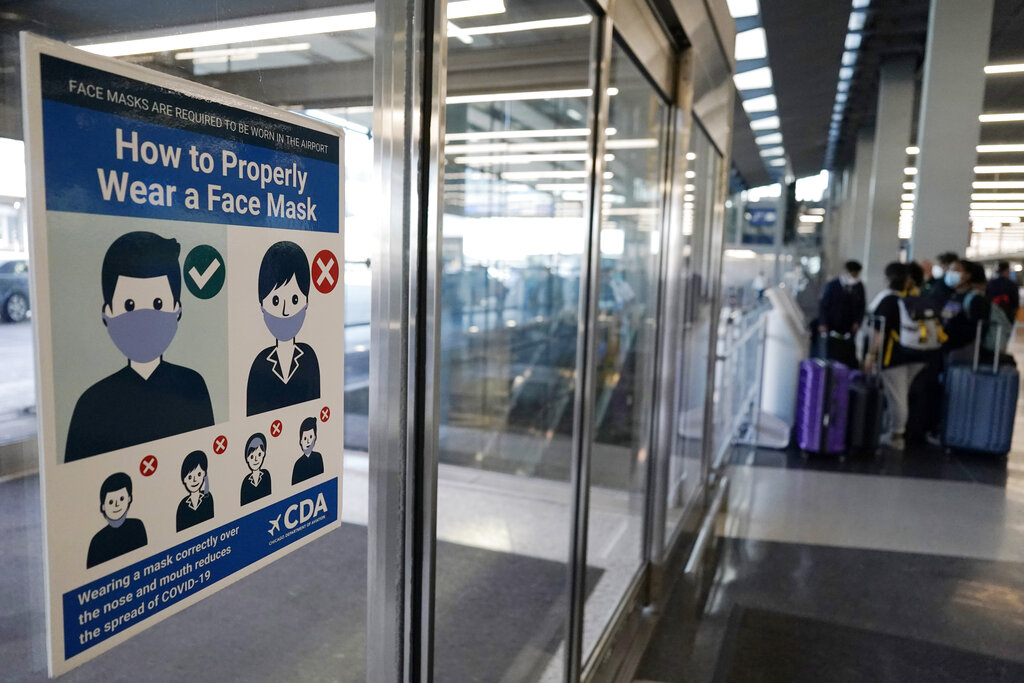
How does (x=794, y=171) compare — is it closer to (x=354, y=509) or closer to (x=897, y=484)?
(x=897, y=484)

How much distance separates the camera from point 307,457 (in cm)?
106

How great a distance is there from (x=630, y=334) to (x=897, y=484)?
236 centimetres

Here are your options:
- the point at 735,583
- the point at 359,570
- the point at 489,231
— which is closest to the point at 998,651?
the point at 735,583

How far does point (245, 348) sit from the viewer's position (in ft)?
3.00

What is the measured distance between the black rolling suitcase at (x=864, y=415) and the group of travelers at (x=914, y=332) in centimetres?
40

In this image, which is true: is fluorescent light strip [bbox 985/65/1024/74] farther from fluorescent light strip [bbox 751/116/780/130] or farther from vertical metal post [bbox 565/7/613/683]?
vertical metal post [bbox 565/7/613/683]

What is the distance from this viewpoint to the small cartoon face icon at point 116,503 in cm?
75

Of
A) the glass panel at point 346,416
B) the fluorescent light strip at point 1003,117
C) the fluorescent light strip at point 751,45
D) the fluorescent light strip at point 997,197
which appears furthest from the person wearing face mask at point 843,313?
the fluorescent light strip at point 997,197

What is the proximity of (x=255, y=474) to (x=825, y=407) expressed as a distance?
6.13 metres

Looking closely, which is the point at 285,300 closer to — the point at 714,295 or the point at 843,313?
the point at 714,295

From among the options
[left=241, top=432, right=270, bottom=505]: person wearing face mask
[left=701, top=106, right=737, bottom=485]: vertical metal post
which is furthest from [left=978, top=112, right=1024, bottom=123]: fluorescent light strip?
[left=241, top=432, right=270, bottom=505]: person wearing face mask

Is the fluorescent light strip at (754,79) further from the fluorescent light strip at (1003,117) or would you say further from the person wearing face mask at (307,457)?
the person wearing face mask at (307,457)

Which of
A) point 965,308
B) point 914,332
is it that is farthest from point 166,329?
point 965,308

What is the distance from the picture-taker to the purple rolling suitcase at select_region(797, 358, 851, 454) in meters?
6.21
